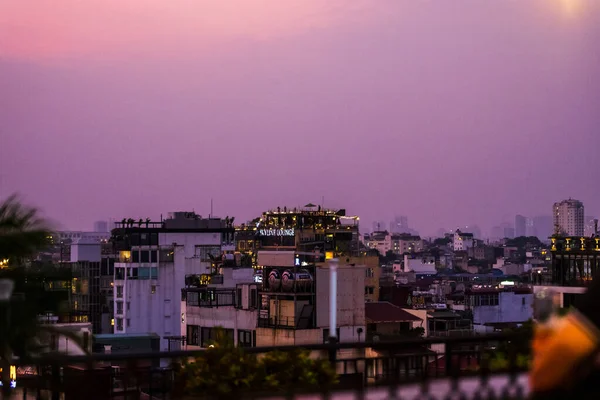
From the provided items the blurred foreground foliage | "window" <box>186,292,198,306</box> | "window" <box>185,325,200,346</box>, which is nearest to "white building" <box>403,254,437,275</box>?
"window" <box>186,292,198,306</box>

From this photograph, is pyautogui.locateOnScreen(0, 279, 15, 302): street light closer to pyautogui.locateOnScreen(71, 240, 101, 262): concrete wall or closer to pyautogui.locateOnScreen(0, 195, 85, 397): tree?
pyautogui.locateOnScreen(0, 195, 85, 397): tree

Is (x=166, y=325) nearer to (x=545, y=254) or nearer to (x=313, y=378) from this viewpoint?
(x=313, y=378)

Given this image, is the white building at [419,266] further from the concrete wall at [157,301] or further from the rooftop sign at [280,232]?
the concrete wall at [157,301]

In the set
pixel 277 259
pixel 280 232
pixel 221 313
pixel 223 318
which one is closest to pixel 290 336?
pixel 277 259

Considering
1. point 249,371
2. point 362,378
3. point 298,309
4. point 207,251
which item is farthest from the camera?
point 207,251

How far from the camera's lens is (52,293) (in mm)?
11227

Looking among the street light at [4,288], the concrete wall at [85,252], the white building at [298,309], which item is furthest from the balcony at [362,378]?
the concrete wall at [85,252]

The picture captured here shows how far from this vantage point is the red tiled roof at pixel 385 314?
42.4m

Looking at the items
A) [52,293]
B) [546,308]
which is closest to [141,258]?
[52,293]

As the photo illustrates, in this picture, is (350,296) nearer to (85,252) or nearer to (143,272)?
(143,272)

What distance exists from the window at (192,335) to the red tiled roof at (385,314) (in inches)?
248

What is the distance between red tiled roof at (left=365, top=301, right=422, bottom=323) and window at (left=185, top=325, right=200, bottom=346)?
20.7 feet

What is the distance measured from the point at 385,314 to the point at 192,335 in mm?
7575

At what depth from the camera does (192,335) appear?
41.3 metres
